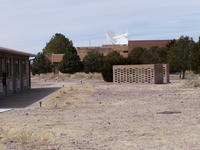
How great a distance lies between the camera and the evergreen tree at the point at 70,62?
7319 cm

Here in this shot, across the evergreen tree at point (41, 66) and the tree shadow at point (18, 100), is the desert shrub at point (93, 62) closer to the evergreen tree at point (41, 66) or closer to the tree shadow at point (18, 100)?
the evergreen tree at point (41, 66)

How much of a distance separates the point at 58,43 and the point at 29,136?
10104cm

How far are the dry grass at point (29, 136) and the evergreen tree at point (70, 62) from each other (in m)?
60.7

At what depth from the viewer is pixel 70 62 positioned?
74312mm

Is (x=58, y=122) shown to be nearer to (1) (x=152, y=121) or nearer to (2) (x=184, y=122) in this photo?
(1) (x=152, y=121)

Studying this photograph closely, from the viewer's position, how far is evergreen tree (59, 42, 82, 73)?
73188 mm

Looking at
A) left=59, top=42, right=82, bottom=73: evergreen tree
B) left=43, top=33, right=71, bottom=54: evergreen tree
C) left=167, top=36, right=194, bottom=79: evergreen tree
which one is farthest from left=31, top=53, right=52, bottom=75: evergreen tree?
left=167, top=36, right=194, bottom=79: evergreen tree

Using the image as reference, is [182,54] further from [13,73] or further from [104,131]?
[104,131]

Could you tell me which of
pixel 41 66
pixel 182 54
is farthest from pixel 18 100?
pixel 41 66

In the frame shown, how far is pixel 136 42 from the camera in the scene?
399 feet

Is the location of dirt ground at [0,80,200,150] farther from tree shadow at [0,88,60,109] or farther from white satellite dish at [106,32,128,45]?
white satellite dish at [106,32,128,45]

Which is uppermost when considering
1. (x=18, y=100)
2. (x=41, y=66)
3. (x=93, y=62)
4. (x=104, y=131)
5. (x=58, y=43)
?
(x=58, y=43)

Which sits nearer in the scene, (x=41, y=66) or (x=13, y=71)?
(x=13, y=71)

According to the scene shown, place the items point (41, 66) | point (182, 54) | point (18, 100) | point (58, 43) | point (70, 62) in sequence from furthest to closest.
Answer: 1. point (58, 43)
2. point (41, 66)
3. point (70, 62)
4. point (182, 54)
5. point (18, 100)
